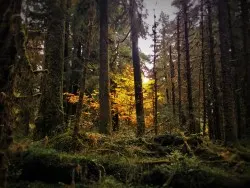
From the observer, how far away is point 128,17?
67.8 ft

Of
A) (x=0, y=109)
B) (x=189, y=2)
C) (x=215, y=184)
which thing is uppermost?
(x=189, y=2)

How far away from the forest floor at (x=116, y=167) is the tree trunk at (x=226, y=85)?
2661 mm

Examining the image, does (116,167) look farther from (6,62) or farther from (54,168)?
(6,62)

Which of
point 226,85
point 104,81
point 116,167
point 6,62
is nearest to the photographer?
point 6,62

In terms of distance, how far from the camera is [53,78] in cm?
1366

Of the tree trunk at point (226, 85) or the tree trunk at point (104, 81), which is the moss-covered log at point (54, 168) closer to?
the tree trunk at point (104, 81)

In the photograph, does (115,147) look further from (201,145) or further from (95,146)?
(201,145)

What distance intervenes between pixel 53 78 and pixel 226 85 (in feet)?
28.4

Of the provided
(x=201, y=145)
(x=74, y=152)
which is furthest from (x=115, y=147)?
(x=201, y=145)

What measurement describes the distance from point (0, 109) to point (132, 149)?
22.2ft

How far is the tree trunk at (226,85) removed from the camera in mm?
14836

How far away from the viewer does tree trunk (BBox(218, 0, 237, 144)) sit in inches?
584

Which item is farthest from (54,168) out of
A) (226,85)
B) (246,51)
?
(246,51)

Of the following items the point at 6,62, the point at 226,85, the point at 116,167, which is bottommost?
the point at 116,167
